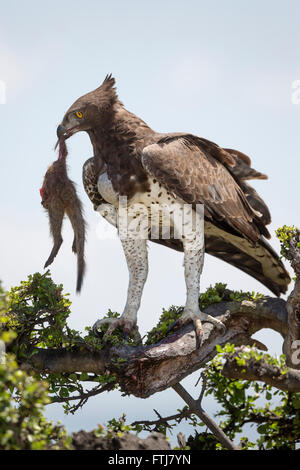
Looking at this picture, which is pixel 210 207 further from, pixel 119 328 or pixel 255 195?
Result: pixel 119 328

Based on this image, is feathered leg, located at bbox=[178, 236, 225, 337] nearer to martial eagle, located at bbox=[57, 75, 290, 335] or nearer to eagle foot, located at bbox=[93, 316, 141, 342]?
martial eagle, located at bbox=[57, 75, 290, 335]

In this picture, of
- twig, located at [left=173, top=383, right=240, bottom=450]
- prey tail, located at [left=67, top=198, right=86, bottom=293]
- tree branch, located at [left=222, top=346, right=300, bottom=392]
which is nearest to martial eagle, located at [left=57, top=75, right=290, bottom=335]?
prey tail, located at [left=67, top=198, right=86, bottom=293]

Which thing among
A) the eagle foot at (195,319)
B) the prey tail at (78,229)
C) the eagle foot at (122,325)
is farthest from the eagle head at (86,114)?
the eagle foot at (195,319)

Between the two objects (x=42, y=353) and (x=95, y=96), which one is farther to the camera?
(x=95, y=96)

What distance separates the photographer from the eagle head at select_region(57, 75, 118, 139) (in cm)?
600

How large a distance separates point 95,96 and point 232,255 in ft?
8.45

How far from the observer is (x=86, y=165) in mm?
6332

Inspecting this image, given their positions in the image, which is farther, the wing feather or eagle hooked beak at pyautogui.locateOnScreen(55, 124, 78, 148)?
eagle hooked beak at pyautogui.locateOnScreen(55, 124, 78, 148)

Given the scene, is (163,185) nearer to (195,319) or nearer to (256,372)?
(195,319)

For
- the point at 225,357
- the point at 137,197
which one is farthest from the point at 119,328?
the point at 225,357

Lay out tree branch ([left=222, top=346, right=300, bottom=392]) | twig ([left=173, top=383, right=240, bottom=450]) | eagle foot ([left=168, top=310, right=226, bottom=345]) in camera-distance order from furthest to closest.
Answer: eagle foot ([left=168, top=310, right=226, bottom=345]) → twig ([left=173, top=383, right=240, bottom=450]) → tree branch ([left=222, top=346, right=300, bottom=392])

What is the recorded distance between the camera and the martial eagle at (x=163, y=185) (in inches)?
224

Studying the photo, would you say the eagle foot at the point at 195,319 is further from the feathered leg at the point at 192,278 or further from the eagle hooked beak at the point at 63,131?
the eagle hooked beak at the point at 63,131

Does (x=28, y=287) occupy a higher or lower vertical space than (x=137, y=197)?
lower
